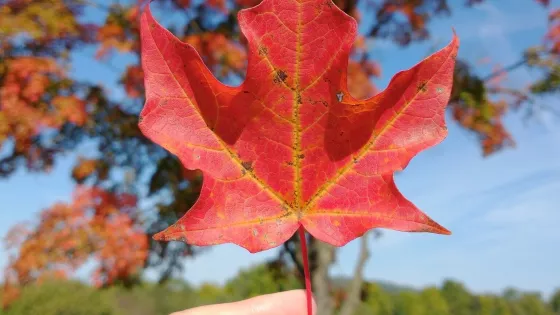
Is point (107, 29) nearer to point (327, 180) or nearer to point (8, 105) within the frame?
point (8, 105)

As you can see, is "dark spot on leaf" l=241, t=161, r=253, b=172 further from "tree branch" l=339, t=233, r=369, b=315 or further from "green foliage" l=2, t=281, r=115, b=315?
"green foliage" l=2, t=281, r=115, b=315

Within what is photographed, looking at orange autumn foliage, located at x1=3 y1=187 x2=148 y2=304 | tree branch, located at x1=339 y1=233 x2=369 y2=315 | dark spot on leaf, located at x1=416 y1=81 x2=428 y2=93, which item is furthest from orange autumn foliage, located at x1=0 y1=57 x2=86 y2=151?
dark spot on leaf, located at x1=416 y1=81 x2=428 y2=93

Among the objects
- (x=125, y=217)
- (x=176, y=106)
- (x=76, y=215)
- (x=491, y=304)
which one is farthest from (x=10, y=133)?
(x=491, y=304)

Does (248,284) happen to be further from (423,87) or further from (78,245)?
(423,87)

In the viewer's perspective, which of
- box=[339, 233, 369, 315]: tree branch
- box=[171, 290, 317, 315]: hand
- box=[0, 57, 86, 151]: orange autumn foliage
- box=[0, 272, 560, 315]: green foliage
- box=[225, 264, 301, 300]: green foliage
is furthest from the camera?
box=[225, 264, 301, 300]: green foliage

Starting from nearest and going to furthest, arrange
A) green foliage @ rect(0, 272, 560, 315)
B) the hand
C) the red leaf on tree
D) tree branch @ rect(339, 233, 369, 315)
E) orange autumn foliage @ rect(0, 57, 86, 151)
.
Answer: the red leaf on tree → the hand → orange autumn foliage @ rect(0, 57, 86, 151) → tree branch @ rect(339, 233, 369, 315) → green foliage @ rect(0, 272, 560, 315)

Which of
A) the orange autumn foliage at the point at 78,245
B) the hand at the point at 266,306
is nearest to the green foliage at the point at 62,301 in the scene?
the orange autumn foliage at the point at 78,245

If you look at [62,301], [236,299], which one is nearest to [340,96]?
[62,301]
